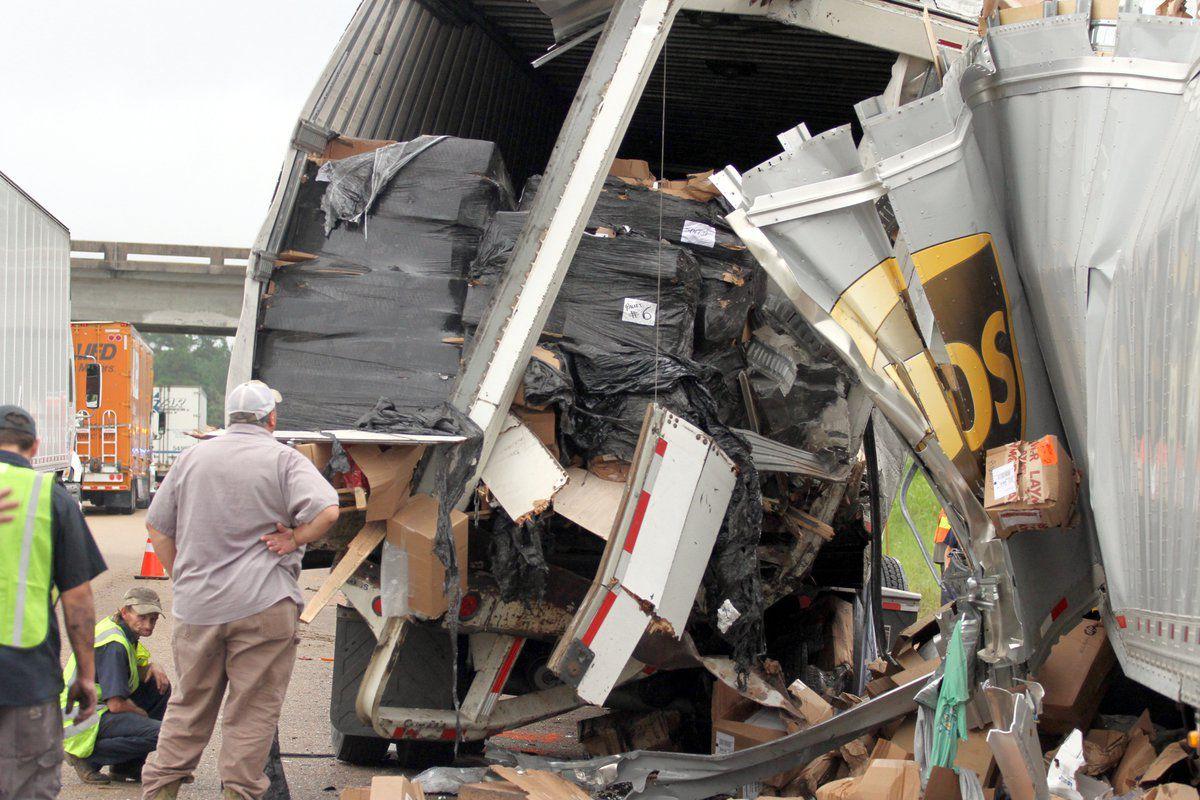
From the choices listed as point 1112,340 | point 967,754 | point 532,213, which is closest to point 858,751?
point 967,754

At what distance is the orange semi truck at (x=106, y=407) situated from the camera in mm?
23109

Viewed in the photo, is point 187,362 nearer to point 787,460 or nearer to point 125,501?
point 125,501

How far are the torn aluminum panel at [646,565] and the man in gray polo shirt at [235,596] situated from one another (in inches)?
42.1

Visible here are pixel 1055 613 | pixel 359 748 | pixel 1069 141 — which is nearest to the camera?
pixel 1069 141

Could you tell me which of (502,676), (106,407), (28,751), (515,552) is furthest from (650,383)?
(106,407)

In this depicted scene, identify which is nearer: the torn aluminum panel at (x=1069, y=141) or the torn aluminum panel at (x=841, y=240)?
the torn aluminum panel at (x=1069, y=141)

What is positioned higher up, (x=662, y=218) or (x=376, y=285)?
(x=662, y=218)

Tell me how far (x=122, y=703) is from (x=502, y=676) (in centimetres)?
162

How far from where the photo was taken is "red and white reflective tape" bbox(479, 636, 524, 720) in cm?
510

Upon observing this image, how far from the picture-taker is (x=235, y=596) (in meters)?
4.05

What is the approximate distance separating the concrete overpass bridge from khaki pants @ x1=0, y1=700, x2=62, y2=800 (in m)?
26.3

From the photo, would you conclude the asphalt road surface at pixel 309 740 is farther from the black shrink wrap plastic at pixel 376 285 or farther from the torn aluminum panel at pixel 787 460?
the torn aluminum panel at pixel 787 460

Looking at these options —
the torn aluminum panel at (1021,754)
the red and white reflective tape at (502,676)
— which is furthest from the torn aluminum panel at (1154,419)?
the red and white reflective tape at (502,676)

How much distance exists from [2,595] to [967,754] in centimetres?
293
